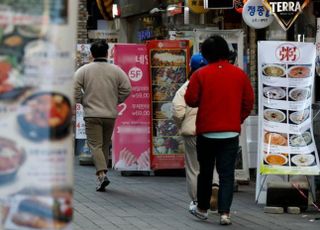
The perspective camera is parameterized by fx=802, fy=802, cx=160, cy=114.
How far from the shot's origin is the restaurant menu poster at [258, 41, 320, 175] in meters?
9.38

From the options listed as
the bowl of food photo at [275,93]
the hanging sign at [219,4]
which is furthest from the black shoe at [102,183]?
the hanging sign at [219,4]

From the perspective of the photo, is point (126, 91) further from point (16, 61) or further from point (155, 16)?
point (155, 16)

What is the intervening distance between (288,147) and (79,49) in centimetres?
683

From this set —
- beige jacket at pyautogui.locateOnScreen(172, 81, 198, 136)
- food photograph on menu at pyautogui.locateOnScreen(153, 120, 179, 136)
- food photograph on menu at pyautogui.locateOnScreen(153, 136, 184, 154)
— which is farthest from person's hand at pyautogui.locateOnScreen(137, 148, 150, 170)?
beige jacket at pyautogui.locateOnScreen(172, 81, 198, 136)

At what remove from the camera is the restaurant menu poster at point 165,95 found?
12516mm

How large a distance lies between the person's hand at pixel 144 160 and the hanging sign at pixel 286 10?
10.9ft

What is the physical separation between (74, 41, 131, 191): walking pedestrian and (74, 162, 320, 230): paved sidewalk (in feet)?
1.80

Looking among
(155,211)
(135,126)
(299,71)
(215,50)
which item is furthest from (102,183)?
(215,50)

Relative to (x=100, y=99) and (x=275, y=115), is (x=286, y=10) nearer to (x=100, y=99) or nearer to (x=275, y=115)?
(x=275, y=115)

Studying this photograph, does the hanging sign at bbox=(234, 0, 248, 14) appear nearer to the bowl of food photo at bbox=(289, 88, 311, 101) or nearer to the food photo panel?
the bowl of food photo at bbox=(289, 88, 311, 101)

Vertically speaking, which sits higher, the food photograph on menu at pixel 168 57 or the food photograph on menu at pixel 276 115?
the food photograph on menu at pixel 168 57

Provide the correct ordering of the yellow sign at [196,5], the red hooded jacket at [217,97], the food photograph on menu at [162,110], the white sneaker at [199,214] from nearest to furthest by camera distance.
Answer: the red hooded jacket at [217,97] < the white sneaker at [199,214] < the food photograph on menu at [162,110] < the yellow sign at [196,5]

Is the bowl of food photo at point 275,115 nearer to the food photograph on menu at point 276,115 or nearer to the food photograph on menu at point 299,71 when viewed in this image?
the food photograph on menu at point 276,115

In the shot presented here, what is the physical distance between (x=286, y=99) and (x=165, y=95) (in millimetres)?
3610
